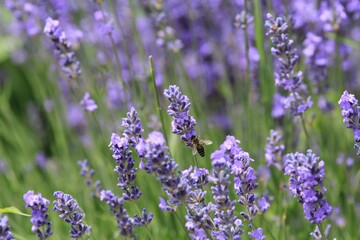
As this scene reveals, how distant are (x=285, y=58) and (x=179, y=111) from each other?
646 millimetres

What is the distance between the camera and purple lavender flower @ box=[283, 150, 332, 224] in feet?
5.48

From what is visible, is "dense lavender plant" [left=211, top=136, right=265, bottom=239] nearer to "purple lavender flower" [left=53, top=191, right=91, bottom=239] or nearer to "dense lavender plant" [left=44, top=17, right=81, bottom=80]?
"purple lavender flower" [left=53, top=191, right=91, bottom=239]

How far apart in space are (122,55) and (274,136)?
2.74 m

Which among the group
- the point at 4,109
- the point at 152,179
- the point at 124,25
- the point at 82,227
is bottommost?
the point at 82,227

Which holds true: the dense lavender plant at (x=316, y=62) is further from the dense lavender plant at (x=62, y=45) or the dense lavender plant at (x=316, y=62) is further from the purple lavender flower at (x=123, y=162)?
the purple lavender flower at (x=123, y=162)

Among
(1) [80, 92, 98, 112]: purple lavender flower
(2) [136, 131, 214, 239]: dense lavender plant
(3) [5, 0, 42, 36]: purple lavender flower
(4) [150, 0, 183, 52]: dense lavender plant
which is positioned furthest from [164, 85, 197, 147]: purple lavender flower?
(3) [5, 0, 42, 36]: purple lavender flower

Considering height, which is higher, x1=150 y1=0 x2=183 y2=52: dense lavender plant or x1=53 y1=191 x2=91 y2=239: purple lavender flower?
x1=150 y1=0 x2=183 y2=52: dense lavender plant

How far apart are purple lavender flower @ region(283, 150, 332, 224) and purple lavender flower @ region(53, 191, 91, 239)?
67 centimetres

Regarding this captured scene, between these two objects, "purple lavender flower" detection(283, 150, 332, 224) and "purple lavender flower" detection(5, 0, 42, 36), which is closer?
"purple lavender flower" detection(283, 150, 332, 224)

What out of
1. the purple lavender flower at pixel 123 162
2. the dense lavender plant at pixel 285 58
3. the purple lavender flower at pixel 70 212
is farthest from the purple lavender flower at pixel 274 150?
the purple lavender flower at pixel 70 212

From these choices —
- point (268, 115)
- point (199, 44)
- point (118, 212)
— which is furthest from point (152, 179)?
point (199, 44)

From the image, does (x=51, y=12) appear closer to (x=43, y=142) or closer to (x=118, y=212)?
(x=118, y=212)

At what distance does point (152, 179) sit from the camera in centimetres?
314

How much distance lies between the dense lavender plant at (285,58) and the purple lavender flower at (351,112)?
0.46m
